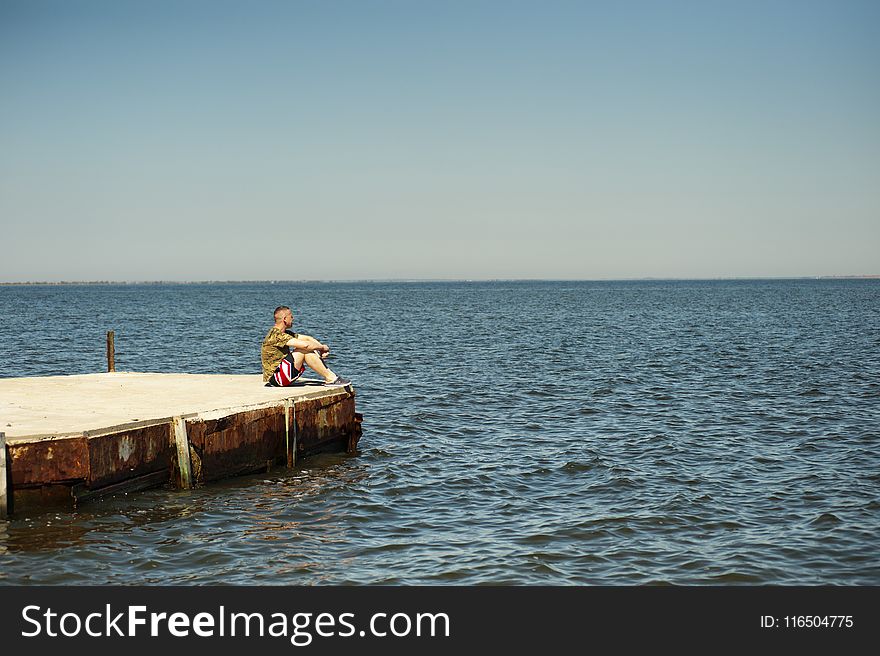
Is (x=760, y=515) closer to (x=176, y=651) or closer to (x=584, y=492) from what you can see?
(x=584, y=492)

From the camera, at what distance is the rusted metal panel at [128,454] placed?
11.6 m

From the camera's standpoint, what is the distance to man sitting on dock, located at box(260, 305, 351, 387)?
16031mm

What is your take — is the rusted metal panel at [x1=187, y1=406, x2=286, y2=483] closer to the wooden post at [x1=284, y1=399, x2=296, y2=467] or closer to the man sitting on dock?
the wooden post at [x1=284, y1=399, x2=296, y2=467]

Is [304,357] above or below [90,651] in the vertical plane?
above

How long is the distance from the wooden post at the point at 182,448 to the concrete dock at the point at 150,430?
15mm

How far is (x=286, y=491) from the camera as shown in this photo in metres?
13.6

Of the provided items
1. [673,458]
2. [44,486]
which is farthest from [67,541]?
[673,458]

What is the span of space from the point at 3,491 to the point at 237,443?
144 inches

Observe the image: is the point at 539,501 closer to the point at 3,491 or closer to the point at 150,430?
the point at 150,430

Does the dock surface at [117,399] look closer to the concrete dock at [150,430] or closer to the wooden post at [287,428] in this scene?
the concrete dock at [150,430]

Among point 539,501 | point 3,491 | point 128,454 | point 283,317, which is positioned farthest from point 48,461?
point 539,501

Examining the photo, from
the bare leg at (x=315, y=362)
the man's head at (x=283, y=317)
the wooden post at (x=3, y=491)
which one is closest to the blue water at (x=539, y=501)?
the wooden post at (x=3, y=491)

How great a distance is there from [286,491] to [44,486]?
357 cm

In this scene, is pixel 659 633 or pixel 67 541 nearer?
pixel 659 633
